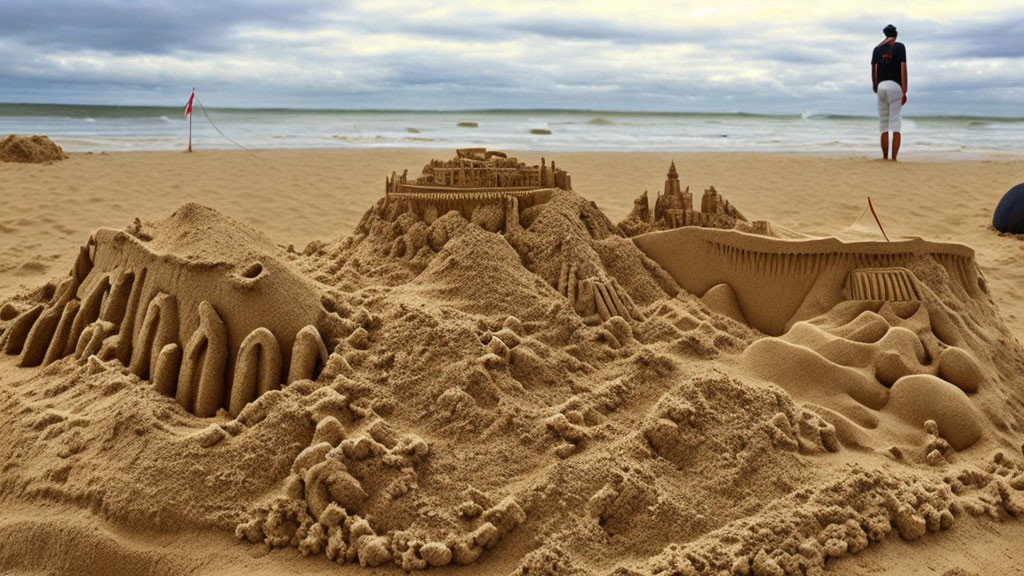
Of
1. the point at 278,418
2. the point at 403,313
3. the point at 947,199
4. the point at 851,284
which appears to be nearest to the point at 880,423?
the point at 851,284

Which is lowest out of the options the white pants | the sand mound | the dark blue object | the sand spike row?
the sand spike row

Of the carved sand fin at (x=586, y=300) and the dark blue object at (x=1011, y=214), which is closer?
the carved sand fin at (x=586, y=300)

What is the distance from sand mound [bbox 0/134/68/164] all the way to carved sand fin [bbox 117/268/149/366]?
7.21 m

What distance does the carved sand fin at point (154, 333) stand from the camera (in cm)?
282

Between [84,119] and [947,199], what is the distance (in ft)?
73.0

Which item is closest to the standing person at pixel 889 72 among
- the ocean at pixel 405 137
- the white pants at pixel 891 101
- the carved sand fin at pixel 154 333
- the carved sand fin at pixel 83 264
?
the white pants at pixel 891 101

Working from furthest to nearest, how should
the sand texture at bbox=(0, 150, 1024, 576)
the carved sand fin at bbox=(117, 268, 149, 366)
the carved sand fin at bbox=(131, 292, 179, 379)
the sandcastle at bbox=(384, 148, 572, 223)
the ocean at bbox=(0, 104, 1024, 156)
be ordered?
1. the ocean at bbox=(0, 104, 1024, 156)
2. the sandcastle at bbox=(384, 148, 572, 223)
3. the carved sand fin at bbox=(117, 268, 149, 366)
4. the carved sand fin at bbox=(131, 292, 179, 379)
5. the sand texture at bbox=(0, 150, 1024, 576)

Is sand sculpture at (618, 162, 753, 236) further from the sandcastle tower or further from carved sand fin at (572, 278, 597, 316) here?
carved sand fin at (572, 278, 597, 316)

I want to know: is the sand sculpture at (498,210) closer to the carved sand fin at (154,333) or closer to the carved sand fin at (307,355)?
the carved sand fin at (307,355)

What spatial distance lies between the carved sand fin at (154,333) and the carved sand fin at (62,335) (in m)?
0.45

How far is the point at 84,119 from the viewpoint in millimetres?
23375

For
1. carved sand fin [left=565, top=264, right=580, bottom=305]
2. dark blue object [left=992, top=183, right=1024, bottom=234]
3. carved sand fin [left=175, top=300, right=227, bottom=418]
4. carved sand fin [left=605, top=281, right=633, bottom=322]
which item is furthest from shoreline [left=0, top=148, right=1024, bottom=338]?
carved sand fin [left=175, top=300, right=227, bottom=418]

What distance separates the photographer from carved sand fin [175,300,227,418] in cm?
267

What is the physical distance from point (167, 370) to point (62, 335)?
29.0 inches
